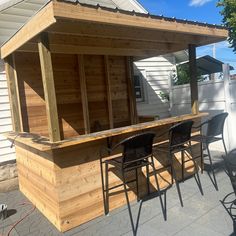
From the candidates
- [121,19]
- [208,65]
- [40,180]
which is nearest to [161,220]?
[40,180]

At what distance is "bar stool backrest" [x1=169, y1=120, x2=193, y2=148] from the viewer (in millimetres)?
3508

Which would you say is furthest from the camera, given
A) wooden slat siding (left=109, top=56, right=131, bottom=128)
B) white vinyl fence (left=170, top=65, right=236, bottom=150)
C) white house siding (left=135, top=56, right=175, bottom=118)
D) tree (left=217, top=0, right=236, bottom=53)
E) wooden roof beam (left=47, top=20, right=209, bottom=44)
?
tree (left=217, top=0, right=236, bottom=53)

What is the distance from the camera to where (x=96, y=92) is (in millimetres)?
5543

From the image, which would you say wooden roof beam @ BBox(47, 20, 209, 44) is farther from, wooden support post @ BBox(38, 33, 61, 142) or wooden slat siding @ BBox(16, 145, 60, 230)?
wooden slat siding @ BBox(16, 145, 60, 230)

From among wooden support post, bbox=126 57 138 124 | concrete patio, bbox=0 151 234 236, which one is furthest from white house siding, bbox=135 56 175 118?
concrete patio, bbox=0 151 234 236

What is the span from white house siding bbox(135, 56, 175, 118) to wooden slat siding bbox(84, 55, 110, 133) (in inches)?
58.1

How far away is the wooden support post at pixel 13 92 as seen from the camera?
4.44 metres

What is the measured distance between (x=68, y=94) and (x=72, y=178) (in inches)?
93.6

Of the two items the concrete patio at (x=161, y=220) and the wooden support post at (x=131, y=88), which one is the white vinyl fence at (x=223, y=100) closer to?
the wooden support post at (x=131, y=88)

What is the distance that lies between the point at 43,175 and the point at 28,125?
1575 millimetres

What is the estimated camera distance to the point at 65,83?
5.12 metres

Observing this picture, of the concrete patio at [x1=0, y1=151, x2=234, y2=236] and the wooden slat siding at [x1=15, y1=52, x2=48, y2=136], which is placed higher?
the wooden slat siding at [x1=15, y1=52, x2=48, y2=136]

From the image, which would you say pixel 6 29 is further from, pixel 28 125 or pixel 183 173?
pixel 183 173

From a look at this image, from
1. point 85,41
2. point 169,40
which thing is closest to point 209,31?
point 169,40
